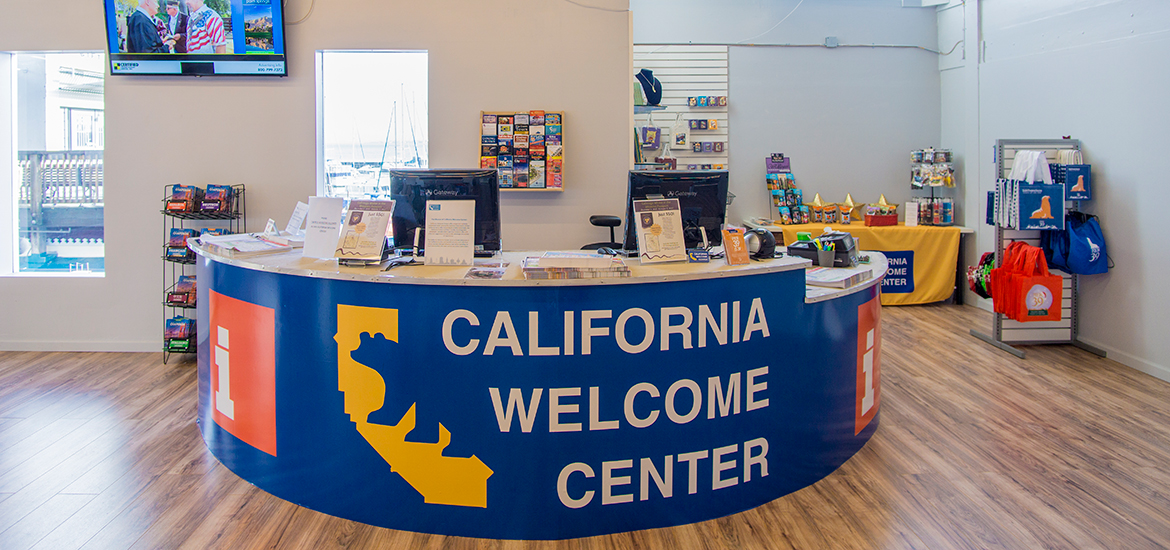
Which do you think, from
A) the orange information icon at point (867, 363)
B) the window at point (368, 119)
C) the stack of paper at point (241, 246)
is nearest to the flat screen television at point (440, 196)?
the stack of paper at point (241, 246)

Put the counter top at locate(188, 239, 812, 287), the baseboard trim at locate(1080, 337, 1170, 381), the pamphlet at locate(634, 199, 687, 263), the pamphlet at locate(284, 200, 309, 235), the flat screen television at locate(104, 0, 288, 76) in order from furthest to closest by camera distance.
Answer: the flat screen television at locate(104, 0, 288, 76) < the baseboard trim at locate(1080, 337, 1170, 381) < the pamphlet at locate(284, 200, 309, 235) < the pamphlet at locate(634, 199, 687, 263) < the counter top at locate(188, 239, 812, 287)

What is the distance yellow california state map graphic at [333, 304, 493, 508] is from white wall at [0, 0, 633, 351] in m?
2.56

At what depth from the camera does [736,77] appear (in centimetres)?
707

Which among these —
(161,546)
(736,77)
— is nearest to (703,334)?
(161,546)

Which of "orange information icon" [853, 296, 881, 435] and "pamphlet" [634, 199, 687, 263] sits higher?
"pamphlet" [634, 199, 687, 263]

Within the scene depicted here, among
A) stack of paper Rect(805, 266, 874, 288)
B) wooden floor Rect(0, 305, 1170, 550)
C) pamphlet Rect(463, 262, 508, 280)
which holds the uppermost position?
pamphlet Rect(463, 262, 508, 280)

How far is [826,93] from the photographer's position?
715cm

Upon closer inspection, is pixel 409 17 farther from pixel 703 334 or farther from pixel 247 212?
pixel 703 334

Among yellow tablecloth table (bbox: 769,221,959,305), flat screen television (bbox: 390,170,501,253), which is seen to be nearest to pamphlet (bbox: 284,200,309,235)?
flat screen television (bbox: 390,170,501,253)

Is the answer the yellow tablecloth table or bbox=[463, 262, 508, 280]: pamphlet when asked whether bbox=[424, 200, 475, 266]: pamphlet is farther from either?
the yellow tablecloth table

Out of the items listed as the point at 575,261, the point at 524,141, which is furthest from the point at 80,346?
the point at 575,261

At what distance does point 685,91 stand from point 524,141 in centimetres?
289

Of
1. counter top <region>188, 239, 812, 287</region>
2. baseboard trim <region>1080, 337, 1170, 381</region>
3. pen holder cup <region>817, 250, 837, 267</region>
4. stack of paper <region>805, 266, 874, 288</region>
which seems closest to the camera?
counter top <region>188, 239, 812, 287</region>

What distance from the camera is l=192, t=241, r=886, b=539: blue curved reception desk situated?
2299 mm
